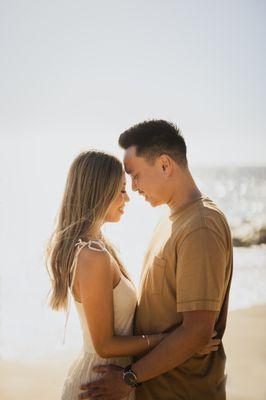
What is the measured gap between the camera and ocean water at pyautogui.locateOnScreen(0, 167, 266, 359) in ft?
22.1

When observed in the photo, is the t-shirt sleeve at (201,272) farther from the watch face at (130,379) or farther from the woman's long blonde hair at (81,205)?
the woman's long blonde hair at (81,205)

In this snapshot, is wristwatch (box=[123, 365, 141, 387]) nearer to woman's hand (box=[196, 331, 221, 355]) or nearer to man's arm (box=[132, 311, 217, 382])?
man's arm (box=[132, 311, 217, 382])

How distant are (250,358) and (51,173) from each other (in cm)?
2965

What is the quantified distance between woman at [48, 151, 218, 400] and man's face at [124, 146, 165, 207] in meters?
0.16

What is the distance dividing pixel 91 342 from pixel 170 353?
22.7 inches

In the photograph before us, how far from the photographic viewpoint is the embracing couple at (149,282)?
2.46 metres

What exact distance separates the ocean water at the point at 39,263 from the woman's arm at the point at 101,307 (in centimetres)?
58

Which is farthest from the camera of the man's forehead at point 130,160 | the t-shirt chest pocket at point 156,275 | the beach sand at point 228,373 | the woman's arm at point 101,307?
the beach sand at point 228,373

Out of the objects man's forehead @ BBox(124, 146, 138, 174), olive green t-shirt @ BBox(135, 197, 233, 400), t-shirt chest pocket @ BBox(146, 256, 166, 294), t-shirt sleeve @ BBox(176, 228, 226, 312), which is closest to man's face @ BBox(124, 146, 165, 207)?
man's forehead @ BBox(124, 146, 138, 174)

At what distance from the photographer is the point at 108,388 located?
8.64 ft

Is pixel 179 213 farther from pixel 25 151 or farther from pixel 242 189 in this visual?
pixel 242 189

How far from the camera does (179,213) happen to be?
112 inches

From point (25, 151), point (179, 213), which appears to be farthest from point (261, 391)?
point (25, 151)

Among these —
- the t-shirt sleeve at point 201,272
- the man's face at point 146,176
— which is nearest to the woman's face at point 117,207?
the man's face at point 146,176
